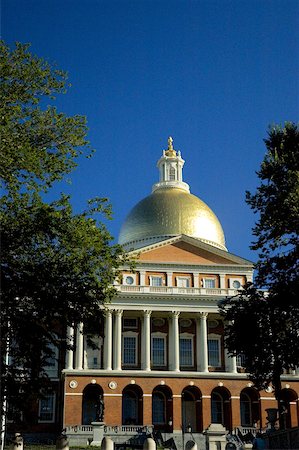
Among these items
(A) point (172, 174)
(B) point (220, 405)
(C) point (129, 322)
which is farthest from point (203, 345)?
(A) point (172, 174)

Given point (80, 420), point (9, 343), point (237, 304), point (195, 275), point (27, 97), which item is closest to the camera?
point (9, 343)

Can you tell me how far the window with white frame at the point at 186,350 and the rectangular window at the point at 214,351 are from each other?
180cm

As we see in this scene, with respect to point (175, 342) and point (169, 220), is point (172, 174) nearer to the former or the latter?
point (169, 220)

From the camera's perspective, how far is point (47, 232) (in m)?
23.0

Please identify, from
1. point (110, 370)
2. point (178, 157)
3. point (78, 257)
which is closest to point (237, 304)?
point (78, 257)

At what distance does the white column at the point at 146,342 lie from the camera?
6159 cm

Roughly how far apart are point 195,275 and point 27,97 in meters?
44.5

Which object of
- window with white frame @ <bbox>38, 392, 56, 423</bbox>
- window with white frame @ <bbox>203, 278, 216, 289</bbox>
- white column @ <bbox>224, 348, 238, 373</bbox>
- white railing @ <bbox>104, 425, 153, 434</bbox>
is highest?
window with white frame @ <bbox>203, 278, 216, 289</bbox>

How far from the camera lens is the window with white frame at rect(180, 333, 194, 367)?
63.6 m

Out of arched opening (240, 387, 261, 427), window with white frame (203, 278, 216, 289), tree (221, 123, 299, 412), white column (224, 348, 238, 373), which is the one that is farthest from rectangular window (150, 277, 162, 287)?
tree (221, 123, 299, 412)

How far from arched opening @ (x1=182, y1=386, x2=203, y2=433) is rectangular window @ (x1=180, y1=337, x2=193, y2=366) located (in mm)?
2597

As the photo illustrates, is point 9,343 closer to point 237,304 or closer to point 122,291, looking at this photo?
point 237,304

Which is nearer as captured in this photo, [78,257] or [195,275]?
[78,257]

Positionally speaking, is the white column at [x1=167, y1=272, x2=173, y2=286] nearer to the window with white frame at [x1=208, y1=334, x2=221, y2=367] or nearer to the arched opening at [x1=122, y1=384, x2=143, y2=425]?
the window with white frame at [x1=208, y1=334, x2=221, y2=367]
